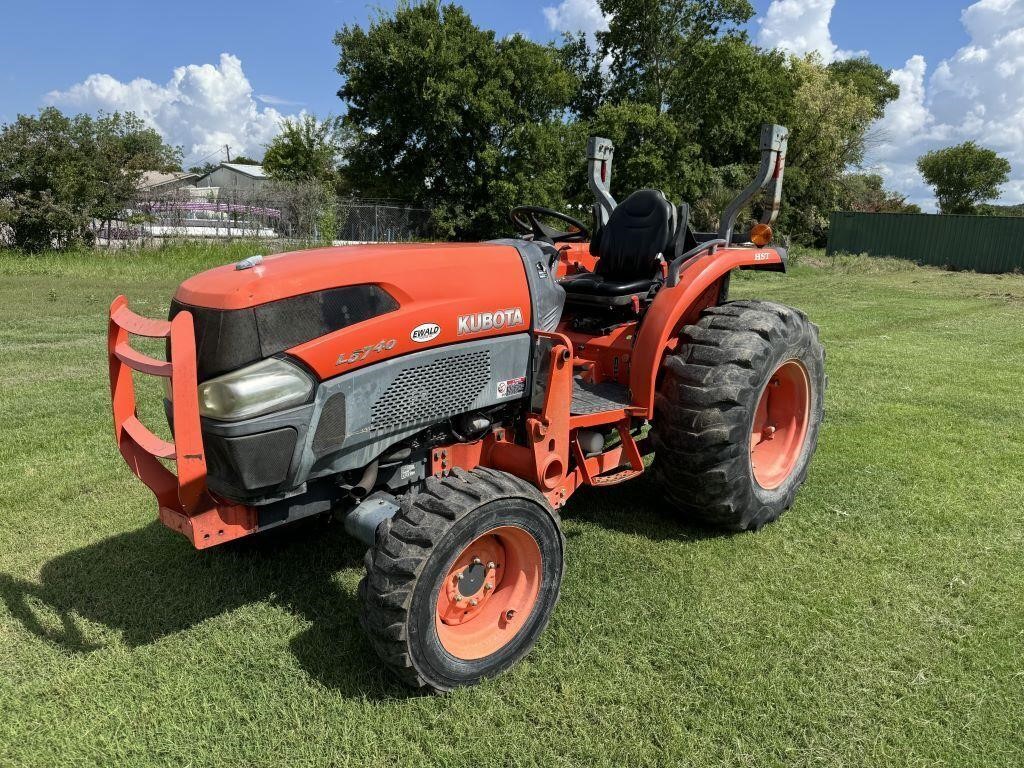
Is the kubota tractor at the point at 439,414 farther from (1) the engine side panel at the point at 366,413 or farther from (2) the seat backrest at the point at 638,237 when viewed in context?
(2) the seat backrest at the point at 638,237

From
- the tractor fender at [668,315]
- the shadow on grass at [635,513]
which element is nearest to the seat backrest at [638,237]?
the tractor fender at [668,315]

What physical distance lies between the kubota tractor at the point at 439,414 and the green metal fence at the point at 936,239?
21.8 m

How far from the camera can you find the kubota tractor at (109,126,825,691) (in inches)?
88.4

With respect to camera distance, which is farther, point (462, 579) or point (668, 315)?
point (668, 315)

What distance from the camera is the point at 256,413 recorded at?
2211 millimetres

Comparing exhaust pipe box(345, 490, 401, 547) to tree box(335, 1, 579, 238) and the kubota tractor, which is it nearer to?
the kubota tractor

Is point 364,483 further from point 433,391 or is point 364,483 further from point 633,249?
point 633,249

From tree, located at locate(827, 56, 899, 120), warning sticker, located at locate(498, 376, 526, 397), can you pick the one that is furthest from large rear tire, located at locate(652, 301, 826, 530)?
tree, located at locate(827, 56, 899, 120)

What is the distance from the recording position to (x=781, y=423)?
406 centimetres

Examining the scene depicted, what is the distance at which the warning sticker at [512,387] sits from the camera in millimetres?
2865

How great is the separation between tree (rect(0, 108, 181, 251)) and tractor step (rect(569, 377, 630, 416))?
15.5m

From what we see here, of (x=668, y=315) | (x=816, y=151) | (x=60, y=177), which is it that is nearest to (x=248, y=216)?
(x=60, y=177)

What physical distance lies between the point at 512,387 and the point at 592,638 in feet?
3.24

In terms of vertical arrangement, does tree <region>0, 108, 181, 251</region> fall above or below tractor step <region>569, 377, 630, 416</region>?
above
